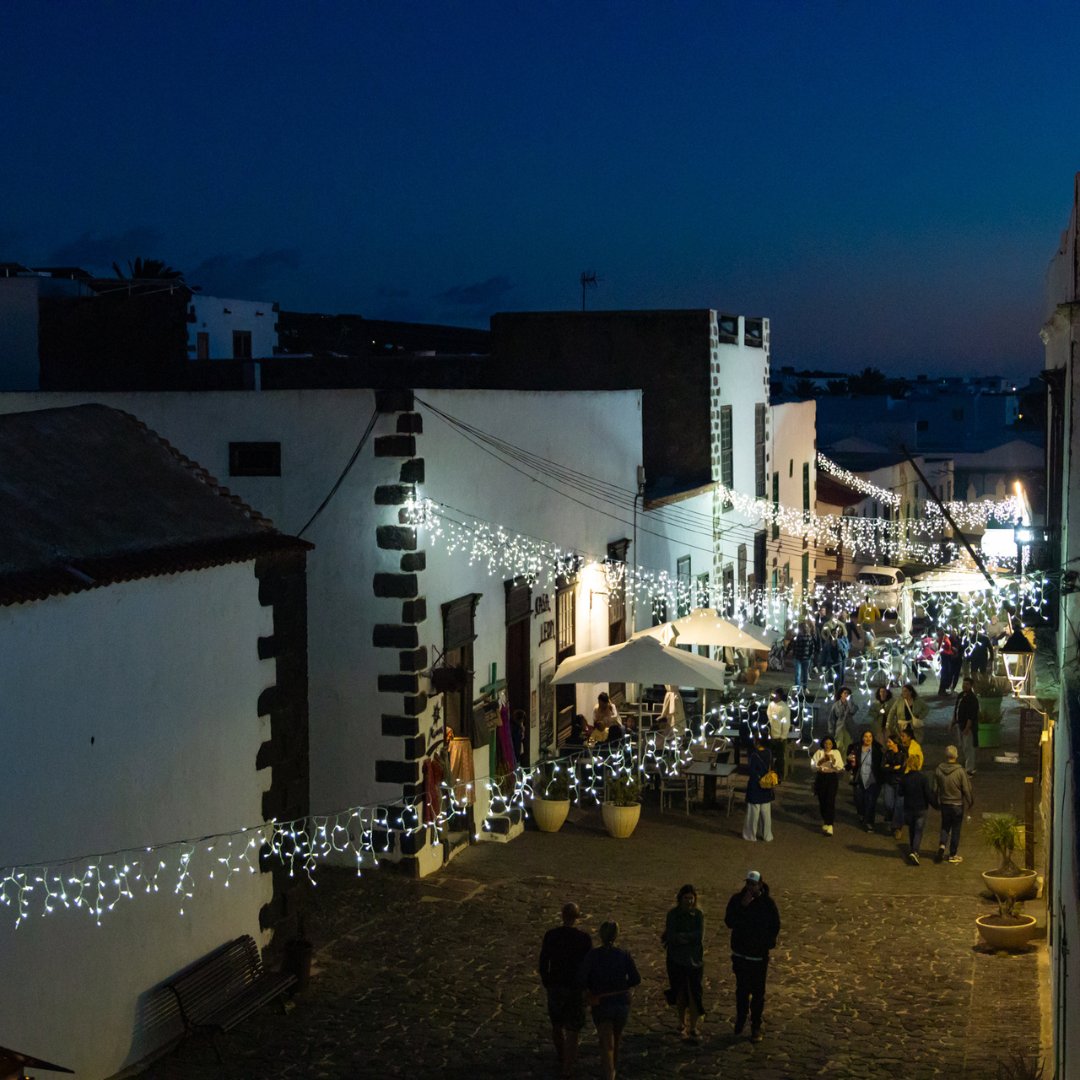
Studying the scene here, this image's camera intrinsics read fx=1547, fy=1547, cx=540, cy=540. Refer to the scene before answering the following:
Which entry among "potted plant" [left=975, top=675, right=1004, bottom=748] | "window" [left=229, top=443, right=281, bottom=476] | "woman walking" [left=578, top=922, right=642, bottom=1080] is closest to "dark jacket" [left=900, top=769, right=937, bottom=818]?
"potted plant" [left=975, top=675, right=1004, bottom=748]

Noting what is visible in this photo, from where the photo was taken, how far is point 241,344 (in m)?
35.0

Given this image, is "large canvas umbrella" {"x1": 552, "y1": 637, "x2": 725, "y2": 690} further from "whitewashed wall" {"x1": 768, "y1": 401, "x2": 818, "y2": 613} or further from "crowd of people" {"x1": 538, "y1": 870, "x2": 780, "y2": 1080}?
"whitewashed wall" {"x1": 768, "y1": 401, "x2": 818, "y2": 613}

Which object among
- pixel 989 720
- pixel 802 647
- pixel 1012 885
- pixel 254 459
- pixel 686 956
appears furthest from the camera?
pixel 802 647

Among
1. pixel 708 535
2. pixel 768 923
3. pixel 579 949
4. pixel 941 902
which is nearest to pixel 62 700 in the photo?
pixel 579 949

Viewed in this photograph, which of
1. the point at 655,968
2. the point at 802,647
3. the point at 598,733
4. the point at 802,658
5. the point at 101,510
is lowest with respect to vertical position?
the point at 655,968

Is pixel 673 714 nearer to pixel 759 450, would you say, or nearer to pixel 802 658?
pixel 802 658

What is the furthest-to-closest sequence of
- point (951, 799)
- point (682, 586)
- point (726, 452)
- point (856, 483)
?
point (856, 483) < point (726, 452) < point (682, 586) < point (951, 799)

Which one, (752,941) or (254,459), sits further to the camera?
(254,459)

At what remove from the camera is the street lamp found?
1591 centimetres

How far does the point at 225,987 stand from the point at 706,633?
11.5m

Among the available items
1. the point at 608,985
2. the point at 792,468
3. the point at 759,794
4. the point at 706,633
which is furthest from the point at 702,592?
the point at 608,985

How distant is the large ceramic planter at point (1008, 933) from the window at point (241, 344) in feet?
79.9

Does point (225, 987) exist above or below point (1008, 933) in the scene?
above

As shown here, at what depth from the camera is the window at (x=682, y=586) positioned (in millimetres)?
27000
